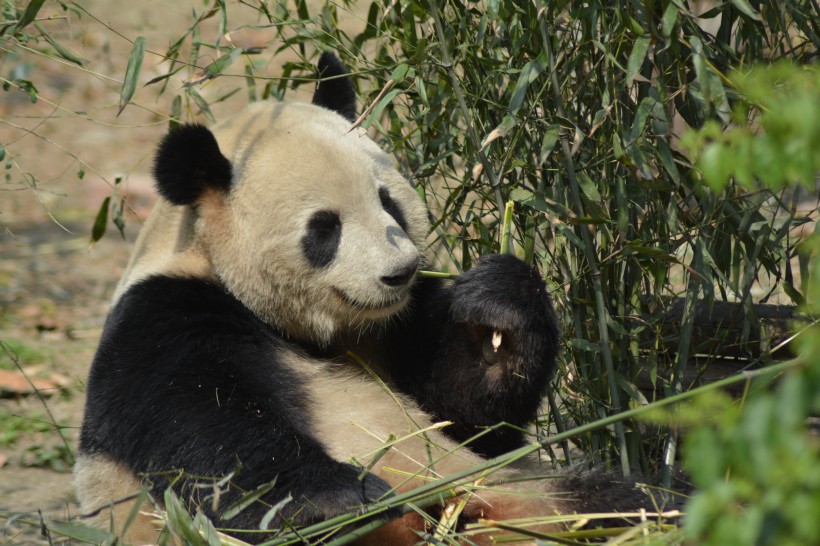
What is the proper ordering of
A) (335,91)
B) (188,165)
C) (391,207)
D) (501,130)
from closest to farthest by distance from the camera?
(501,130)
(188,165)
(391,207)
(335,91)

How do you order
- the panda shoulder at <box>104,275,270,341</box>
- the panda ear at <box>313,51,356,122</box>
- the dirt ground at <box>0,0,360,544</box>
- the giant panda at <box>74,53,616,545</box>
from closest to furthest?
the giant panda at <box>74,53,616,545</box> → the panda shoulder at <box>104,275,270,341</box> → the panda ear at <box>313,51,356,122</box> → the dirt ground at <box>0,0,360,544</box>

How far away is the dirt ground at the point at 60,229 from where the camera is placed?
3.61 metres

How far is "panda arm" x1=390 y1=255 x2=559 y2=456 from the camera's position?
2674 millimetres

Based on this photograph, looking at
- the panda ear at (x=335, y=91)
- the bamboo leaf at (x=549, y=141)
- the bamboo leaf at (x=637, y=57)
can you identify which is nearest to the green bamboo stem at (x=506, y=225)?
the bamboo leaf at (x=549, y=141)

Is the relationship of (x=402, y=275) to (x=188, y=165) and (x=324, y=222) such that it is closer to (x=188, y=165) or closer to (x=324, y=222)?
(x=324, y=222)

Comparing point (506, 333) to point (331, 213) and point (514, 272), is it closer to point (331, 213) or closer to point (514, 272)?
point (514, 272)

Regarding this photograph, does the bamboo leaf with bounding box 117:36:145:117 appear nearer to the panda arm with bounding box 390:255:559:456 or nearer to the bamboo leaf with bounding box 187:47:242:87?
the bamboo leaf with bounding box 187:47:242:87

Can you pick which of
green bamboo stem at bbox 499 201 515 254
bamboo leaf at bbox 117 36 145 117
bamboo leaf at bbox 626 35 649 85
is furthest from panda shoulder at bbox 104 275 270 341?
bamboo leaf at bbox 626 35 649 85

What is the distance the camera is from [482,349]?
2838 mm

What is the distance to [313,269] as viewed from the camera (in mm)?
2680

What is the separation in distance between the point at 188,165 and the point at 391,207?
612 millimetres

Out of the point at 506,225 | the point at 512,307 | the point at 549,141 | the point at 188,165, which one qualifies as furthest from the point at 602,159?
the point at 188,165

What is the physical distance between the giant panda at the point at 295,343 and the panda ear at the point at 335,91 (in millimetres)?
127

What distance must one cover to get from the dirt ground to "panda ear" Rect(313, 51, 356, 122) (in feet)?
1.09
